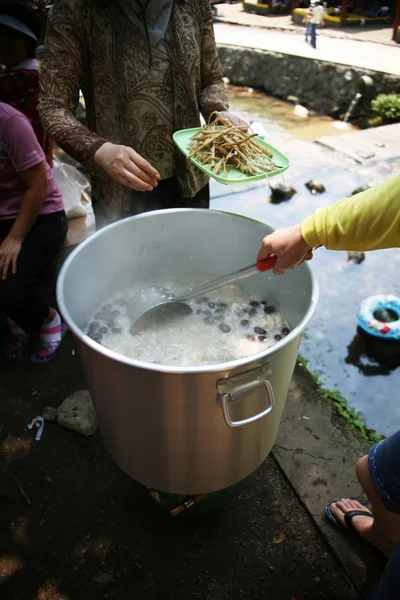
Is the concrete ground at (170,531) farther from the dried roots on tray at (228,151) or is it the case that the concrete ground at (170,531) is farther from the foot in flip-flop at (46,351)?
the dried roots on tray at (228,151)

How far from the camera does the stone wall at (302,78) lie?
9.05 meters

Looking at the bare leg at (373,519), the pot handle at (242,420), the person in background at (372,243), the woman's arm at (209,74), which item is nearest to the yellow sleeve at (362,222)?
the person in background at (372,243)

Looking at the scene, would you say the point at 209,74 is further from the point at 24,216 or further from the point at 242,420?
the point at 242,420

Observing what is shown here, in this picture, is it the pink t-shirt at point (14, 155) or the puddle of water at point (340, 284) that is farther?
the puddle of water at point (340, 284)

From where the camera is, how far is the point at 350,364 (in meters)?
3.50

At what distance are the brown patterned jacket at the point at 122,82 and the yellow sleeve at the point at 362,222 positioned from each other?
1.02m

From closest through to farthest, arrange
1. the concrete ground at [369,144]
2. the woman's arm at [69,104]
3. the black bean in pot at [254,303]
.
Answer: the woman's arm at [69,104], the black bean in pot at [254,303], the concrete ground at [369,144]

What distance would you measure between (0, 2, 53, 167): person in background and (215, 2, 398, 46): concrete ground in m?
11.4

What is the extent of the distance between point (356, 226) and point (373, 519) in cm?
143

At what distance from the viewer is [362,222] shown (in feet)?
4.11

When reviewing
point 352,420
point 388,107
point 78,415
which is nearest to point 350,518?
point 352,420

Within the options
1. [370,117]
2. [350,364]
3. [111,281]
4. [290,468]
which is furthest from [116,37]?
[370,117]

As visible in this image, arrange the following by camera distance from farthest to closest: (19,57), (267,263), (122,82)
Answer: (19,57), (122,82), (267,263)

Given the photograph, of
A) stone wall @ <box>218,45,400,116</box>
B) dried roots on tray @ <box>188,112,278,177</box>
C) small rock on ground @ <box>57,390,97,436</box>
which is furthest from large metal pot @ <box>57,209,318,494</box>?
stone wall @ <box>218,45,400,116</box>
